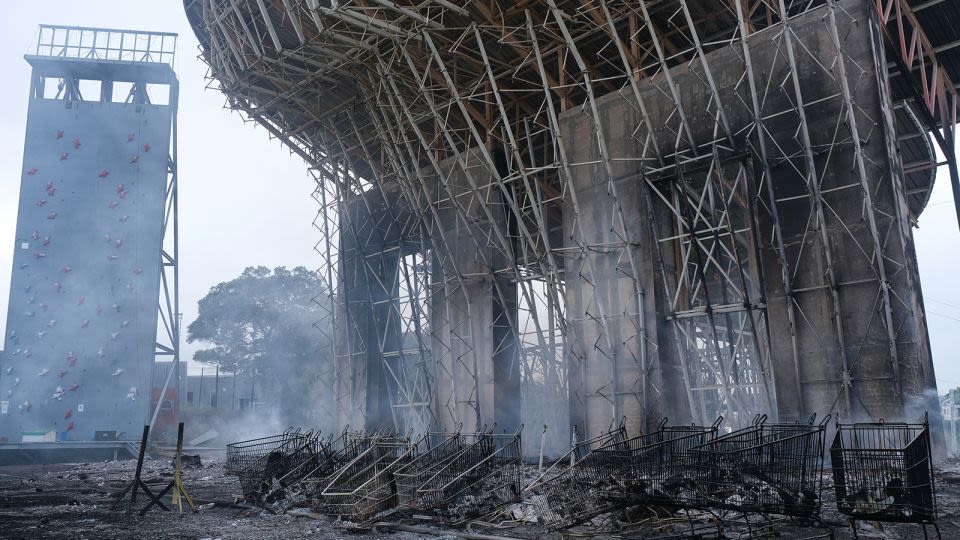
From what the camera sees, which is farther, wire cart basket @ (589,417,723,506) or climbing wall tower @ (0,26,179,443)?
climbing wall tower @ (0,26,179,443)

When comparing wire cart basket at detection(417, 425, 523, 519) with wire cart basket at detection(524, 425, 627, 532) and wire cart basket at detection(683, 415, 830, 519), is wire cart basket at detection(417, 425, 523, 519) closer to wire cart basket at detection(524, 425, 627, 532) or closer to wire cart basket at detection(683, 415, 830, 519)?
wire cart basket at detection(524, 425, 627, 532)

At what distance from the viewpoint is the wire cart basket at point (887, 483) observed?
21.1 ft

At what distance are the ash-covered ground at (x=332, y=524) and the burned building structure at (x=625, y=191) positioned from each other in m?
3.43

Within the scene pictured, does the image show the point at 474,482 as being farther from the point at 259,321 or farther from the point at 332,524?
the point at 259,321

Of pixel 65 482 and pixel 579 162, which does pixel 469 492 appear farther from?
pixel 65 482

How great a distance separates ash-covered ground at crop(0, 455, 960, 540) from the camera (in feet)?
26.5

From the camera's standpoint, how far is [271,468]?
40.7 feet

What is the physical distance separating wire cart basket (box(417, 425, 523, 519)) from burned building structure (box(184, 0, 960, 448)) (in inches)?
194

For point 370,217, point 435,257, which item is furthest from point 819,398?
point 370,217

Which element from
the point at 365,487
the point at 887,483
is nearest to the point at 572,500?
the point at 365,487

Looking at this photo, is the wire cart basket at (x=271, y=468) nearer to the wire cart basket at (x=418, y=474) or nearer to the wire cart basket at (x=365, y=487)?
the wire cart basket at (x=365, y=487)

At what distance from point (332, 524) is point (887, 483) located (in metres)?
7.15

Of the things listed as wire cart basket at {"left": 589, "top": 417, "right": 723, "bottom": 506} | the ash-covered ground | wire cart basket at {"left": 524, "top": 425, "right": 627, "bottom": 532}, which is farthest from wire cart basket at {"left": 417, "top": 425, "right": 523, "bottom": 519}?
wire cart basket at {"left": 589, "top": 417, "right": 723, "bottom": 506}

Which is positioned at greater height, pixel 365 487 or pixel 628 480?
pixel 628 480
